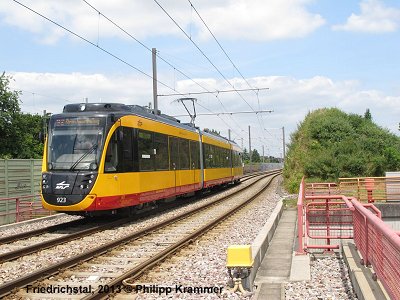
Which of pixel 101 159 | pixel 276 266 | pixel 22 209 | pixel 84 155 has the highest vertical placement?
pixel 84 155

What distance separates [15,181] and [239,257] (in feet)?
48.0

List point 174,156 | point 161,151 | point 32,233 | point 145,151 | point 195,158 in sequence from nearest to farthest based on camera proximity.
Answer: point 32,233, point 145,151, point 161,151, point 174,156, point 195,158

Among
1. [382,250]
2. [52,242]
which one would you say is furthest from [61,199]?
[382,250]

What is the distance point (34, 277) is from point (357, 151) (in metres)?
27.7

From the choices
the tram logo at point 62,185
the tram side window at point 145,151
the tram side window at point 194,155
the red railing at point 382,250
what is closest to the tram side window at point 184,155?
the tram side window at point 194,155

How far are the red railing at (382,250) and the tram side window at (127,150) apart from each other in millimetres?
7345

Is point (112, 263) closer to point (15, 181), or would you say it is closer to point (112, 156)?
point (112, 156)

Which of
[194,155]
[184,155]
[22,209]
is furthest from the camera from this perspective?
[194,155]

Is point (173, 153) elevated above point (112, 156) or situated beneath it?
elevated above

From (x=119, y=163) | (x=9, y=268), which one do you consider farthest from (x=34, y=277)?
(x=119, y=163)

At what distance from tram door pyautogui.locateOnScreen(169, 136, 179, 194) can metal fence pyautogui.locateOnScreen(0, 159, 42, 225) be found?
5164mm

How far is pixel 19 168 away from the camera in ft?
65.1

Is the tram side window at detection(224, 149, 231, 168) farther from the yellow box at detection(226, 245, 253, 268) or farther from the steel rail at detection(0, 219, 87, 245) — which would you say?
the yellow box at detection(226, 245, 253, 268)

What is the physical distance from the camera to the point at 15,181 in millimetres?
19578
